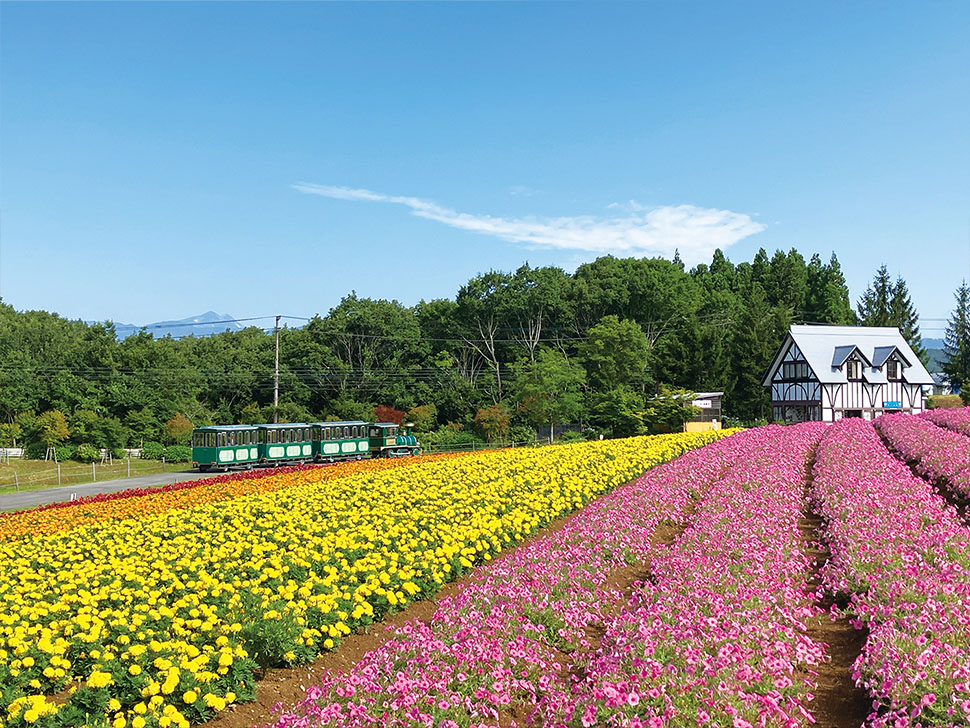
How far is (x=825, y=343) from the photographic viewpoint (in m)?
60.6

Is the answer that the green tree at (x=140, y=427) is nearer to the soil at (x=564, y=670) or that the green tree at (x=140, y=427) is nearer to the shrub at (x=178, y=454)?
the shrub at (x=178, y=454)

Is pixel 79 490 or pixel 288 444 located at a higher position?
pixel 288 444

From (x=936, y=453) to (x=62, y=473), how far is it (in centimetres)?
4170

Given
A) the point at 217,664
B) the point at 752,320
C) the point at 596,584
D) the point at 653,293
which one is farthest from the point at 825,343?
the point at 217,664

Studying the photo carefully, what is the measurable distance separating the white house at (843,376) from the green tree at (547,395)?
16.9 m

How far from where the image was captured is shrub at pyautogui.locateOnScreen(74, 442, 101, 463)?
5358cm

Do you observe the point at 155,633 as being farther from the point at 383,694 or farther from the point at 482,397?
the point at 482,397

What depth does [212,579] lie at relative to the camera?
31.8ft

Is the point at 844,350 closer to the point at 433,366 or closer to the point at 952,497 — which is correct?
the point at 433,366

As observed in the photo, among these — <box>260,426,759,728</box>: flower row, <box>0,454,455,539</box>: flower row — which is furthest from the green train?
<box>260,426,759,728</box>: flower row

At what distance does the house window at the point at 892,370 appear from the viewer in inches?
2335

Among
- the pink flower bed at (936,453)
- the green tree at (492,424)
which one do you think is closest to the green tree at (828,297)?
the green tree at (492,424)

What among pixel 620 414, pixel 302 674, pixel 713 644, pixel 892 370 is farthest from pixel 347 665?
pixel 892 370

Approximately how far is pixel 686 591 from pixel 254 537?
23.0 ft
